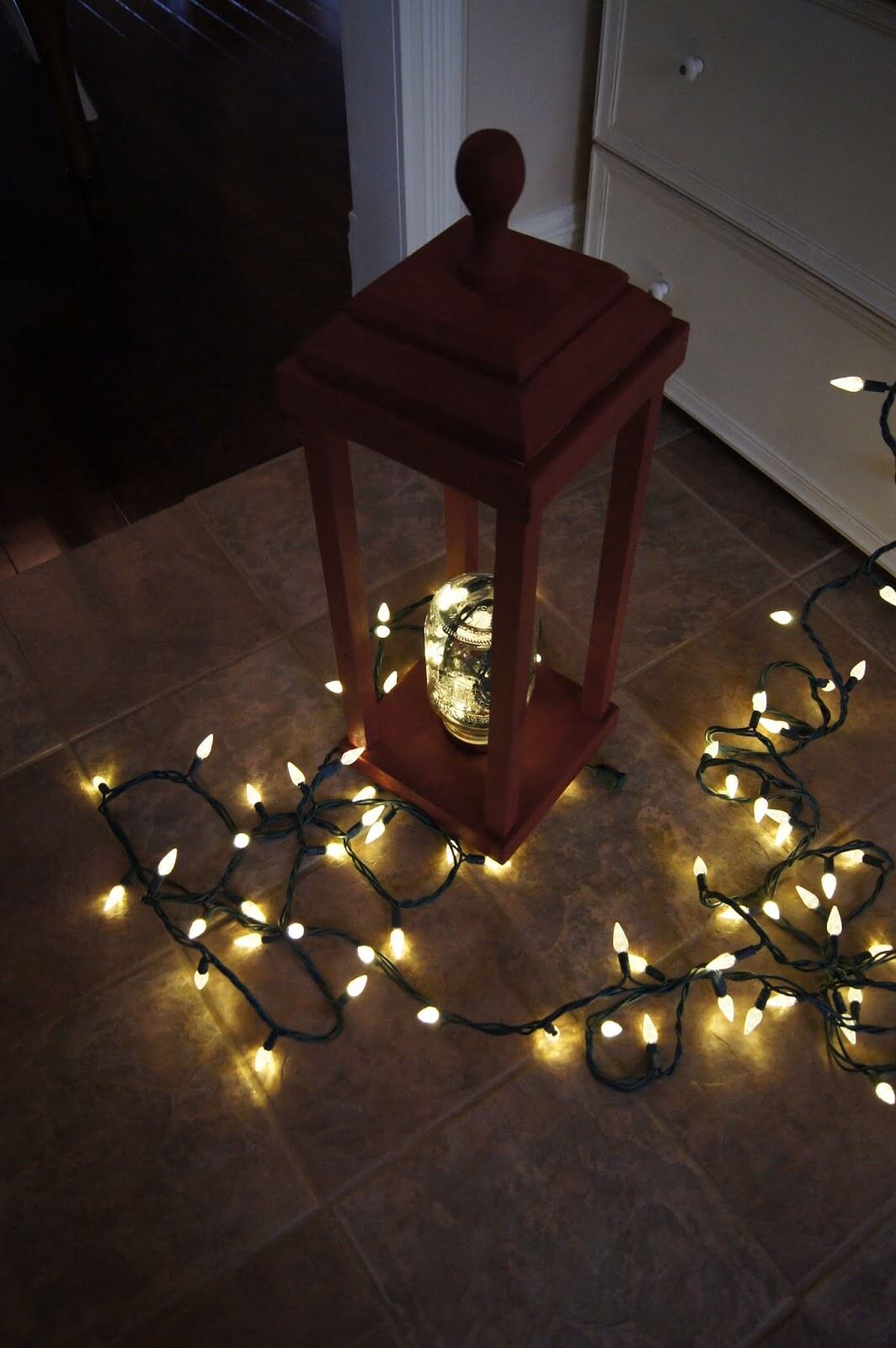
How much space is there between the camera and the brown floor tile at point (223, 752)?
4.02 feet

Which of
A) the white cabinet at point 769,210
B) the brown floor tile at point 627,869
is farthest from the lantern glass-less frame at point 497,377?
the white cabinet at point 769,210

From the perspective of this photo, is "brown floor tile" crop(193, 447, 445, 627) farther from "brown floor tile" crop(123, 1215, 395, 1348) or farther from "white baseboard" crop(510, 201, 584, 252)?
"brown floor tile" crop(123, 1215, 395, 1348)

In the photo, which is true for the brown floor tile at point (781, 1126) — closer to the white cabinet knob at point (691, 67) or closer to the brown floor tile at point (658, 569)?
the brown floor tile at point (658, 569)

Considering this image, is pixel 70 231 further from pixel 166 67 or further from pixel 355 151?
pixel 355 151

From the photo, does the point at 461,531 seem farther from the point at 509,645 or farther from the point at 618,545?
the point at 509,645

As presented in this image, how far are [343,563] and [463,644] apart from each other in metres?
0.18

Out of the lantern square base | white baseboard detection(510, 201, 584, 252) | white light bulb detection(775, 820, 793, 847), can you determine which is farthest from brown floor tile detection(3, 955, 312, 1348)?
white baseboard detection(510, 201, 584, 252)

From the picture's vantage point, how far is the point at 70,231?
6.91 ft

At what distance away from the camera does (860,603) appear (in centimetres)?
145

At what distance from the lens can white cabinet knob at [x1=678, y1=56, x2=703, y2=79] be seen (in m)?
1.28

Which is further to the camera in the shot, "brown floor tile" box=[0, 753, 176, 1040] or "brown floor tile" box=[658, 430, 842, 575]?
"brown floor tile" box=[658, 430, 842, 575]

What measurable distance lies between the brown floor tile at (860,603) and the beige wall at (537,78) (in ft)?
2.20

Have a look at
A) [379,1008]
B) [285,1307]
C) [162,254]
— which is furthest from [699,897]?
[162,254]

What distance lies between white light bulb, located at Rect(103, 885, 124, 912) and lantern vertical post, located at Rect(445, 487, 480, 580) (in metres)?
0.50
